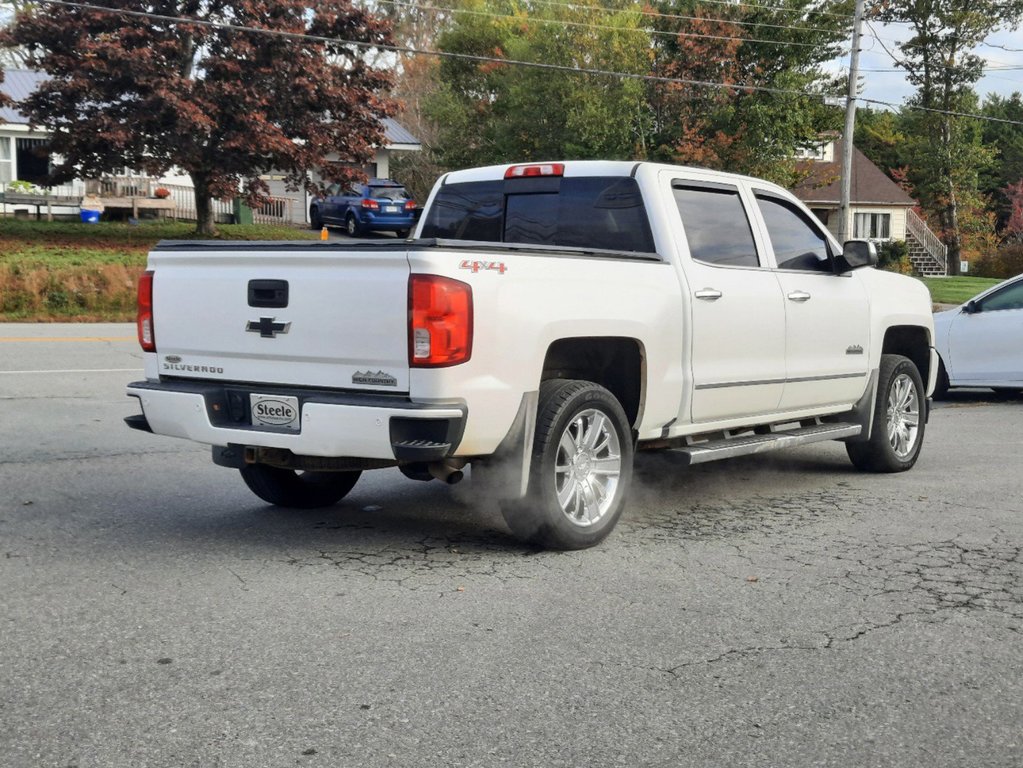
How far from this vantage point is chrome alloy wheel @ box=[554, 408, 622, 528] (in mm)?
6504

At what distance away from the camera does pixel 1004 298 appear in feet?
→ 45.7

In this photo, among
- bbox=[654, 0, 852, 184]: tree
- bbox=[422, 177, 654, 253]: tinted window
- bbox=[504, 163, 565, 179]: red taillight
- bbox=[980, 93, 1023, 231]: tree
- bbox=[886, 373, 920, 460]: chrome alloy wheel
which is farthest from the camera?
bbox=[980, 93, 1023, 231]: tree

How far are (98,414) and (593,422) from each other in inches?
243

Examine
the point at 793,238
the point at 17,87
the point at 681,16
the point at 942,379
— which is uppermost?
the point at 681,16

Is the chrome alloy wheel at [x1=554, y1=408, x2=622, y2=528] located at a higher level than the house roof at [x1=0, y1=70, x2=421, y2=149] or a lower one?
lower

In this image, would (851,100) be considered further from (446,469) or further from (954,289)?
(446,469)

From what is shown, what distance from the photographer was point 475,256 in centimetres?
586

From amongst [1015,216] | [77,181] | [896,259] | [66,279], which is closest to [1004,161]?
[1015,216]

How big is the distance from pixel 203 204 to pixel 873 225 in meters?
35.2

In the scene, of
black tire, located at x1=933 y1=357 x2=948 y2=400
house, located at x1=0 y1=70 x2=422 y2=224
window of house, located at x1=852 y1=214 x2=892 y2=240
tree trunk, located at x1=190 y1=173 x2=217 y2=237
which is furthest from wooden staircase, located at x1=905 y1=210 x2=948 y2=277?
black tire, located at x1=933 y1=357 x2=948 y2=400

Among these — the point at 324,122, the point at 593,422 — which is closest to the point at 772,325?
the point at 593,422

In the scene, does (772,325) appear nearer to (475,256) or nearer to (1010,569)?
(1010,569)

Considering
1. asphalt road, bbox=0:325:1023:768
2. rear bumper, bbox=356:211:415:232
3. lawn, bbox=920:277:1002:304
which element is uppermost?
rear bumper, bbox=356:211:415:232

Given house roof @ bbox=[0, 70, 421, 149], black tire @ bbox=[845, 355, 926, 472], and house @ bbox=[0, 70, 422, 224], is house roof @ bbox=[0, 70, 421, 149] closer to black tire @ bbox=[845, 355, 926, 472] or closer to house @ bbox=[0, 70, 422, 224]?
house @ bbox=[0, 70, 422, 224]
